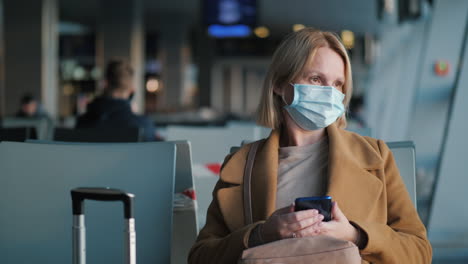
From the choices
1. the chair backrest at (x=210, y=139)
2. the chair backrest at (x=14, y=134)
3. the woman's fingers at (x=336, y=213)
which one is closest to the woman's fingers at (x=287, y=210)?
the woman's fingers at (x=336, y=213)

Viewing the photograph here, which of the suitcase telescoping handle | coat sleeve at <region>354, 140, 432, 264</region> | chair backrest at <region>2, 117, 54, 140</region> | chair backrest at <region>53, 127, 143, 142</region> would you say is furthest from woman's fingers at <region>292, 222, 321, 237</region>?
chair backrest at <region>2, 117, 54, 140</region>

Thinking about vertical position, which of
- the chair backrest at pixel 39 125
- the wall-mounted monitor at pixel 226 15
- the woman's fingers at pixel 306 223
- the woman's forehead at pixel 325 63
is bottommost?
the chair backrest at pixel 39 125

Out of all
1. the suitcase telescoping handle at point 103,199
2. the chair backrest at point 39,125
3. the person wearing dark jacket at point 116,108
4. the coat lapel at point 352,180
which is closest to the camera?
the suitcase telescoping handle at point 103,199

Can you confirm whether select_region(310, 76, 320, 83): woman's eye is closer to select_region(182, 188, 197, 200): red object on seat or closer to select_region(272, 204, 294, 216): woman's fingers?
select_region(272, 204, 294, 216): woman's fingers

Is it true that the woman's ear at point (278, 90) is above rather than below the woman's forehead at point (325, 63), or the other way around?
below

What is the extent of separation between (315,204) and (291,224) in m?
0.08

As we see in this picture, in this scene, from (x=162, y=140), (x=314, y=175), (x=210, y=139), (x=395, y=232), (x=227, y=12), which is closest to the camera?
(x=395, y=232)

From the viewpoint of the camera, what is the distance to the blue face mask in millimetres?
2145

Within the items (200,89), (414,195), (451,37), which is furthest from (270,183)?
(200,89)

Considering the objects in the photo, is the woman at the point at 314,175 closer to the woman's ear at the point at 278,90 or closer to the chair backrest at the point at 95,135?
the woman's ear at the point at 278,90

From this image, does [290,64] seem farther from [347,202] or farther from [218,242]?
[218,242]

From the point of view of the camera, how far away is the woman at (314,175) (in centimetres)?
190

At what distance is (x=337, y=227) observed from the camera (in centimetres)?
178

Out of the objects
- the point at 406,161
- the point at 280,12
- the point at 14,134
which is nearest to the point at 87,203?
the point at 14,134
